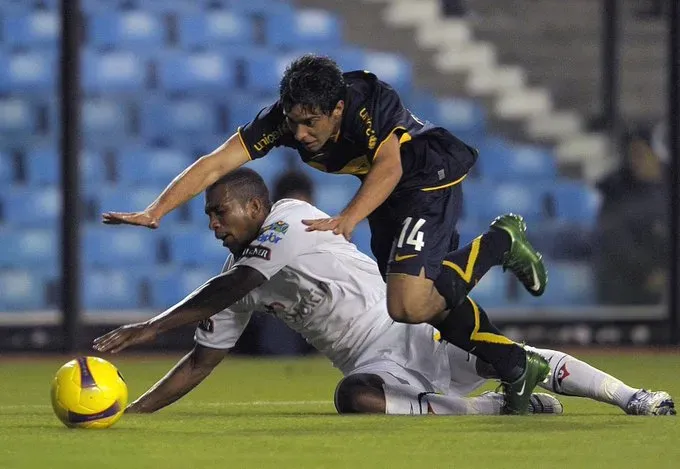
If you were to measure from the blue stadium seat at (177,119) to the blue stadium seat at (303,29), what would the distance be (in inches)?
40.1

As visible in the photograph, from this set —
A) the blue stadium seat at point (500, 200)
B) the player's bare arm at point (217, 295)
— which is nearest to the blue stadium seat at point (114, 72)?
the blue stadium seat at point (500, 200)

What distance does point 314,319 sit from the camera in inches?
282

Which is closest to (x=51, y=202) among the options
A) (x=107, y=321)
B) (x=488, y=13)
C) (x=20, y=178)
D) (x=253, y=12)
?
(x=20, y=178)

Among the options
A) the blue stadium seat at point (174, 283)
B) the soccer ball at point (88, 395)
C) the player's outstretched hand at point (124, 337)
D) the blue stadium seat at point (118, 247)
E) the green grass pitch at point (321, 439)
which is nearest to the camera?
the green grass pitch at point (321, 439)

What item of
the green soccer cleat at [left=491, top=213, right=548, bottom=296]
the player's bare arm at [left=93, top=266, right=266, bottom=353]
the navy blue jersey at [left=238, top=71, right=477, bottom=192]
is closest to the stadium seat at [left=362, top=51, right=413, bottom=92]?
the green soccer cleat at [left=491, top=213, right=548, bottom=296]

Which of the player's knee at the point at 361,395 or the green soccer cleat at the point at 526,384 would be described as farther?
the player's knee at the point at 361,395

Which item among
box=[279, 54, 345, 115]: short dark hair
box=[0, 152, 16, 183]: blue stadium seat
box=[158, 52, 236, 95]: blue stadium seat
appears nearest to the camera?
box=[279, 54, 345, 115]: short dark hair

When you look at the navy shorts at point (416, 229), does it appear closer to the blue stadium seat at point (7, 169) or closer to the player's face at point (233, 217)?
the player's face at point (233, 217)

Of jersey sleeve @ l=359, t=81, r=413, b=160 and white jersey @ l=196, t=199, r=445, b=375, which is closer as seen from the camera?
jersey sleeve @ l=359, t=81, r=413, b=160

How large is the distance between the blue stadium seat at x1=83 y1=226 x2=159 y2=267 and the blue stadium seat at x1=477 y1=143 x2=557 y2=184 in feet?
10.4

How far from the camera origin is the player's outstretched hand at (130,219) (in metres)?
6.52

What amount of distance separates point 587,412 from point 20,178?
26.7 ft

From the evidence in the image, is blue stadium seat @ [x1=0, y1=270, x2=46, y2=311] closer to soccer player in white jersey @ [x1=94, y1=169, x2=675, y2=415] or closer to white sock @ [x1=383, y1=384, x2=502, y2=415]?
soccer player in white jersey @ [x1=94, y1=169, x2=675, y2=415]

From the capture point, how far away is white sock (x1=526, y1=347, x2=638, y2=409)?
6.71 meters
